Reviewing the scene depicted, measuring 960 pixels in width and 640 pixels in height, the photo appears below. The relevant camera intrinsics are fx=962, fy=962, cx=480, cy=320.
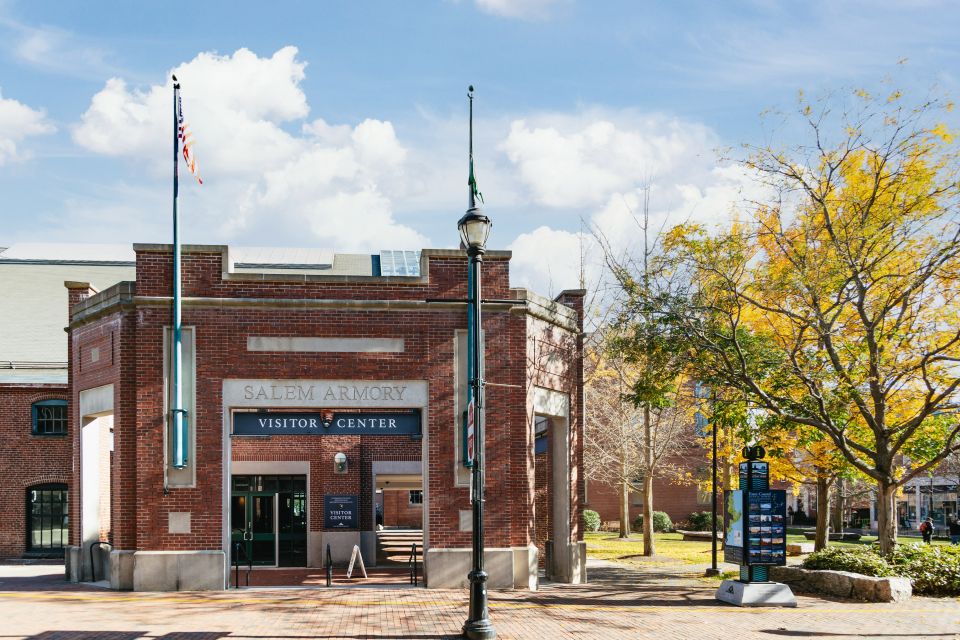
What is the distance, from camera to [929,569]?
19.2 m

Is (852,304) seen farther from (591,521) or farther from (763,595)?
(591,521)

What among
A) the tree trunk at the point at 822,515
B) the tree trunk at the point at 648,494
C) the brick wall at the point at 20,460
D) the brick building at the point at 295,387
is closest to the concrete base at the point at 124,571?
the brick building at the point at 295,387

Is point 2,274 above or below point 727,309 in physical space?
above

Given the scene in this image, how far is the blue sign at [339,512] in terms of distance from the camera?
27.6 metres

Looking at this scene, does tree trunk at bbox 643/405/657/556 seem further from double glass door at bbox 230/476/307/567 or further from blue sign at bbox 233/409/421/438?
blue sign at bbox 233/409/421/438

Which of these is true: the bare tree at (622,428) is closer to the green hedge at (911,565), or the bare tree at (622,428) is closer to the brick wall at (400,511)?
the brick wall at (400,511)

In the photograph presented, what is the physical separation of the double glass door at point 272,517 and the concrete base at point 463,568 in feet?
34.2

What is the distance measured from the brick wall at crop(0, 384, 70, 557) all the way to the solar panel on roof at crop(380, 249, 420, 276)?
36.1ft

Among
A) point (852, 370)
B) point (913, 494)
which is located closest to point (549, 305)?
point (852, 370)

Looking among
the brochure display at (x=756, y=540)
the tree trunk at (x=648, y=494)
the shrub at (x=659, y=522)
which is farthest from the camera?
the shrub at (x=659, y=522)

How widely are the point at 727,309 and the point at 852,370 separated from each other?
3059 mm

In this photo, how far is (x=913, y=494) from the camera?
8025 cm

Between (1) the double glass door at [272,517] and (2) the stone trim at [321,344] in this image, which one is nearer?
(2) the stone trim at [321,344]

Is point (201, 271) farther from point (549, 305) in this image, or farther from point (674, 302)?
point (674, 302)
